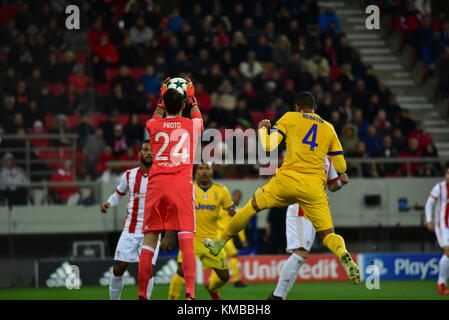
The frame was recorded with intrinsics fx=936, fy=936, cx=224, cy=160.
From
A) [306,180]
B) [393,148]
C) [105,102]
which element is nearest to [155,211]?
[306,180]

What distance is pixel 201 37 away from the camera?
21672mm

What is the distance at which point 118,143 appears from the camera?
19250mm

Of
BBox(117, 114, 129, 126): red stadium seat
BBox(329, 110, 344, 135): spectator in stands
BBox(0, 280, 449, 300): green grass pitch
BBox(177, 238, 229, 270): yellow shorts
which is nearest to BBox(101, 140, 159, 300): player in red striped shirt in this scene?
BBox(177, 238, 229, 270): yellow shorts

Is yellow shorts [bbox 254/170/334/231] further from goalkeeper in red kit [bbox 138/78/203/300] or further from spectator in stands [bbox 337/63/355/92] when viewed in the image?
spectator in stands [bbox 337/63/355/92]

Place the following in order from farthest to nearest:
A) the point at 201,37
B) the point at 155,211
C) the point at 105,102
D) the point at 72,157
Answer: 1. the point at 201,37
2. the point at 105,102
3. the point at 72,157
4. the point at 155,211

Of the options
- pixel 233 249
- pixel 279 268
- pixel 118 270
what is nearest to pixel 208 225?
pixel 118 270

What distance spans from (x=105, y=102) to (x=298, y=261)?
29.5ft

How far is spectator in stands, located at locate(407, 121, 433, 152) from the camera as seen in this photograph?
2108 centimetres

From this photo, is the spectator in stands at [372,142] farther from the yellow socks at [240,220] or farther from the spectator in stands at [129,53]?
the yellow socks at [240,220]

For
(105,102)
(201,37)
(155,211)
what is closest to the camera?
(155,211)

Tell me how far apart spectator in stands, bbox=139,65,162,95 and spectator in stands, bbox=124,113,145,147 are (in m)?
1.45

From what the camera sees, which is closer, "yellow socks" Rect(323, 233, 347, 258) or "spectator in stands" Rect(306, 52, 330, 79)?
"yellow socks" Rect(323, 233, 347, 258)

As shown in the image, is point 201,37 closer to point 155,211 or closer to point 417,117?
point 417,117
